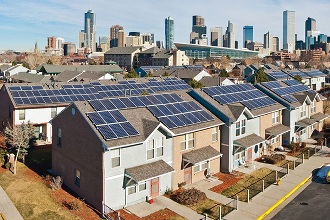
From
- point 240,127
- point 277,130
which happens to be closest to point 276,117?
point 277,130

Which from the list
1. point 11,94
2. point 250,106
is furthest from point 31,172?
point 250,106

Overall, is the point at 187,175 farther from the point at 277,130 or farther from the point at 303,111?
the point at 303,111

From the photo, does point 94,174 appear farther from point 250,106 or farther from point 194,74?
point 194,74

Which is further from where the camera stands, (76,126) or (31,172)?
(31,172)

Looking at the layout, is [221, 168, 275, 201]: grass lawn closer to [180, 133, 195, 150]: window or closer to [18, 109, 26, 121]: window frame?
[180, 133, 195, 150]: window

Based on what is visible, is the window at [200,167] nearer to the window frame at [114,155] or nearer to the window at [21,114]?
the window frame at [114,155]

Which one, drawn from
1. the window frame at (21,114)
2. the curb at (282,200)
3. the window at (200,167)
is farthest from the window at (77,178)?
the window frame at (21,114)

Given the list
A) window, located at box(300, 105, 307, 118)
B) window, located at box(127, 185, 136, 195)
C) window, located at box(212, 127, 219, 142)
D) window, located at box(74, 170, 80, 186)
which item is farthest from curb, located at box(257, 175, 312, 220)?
window, located at box(300, 105, 307, 118)
